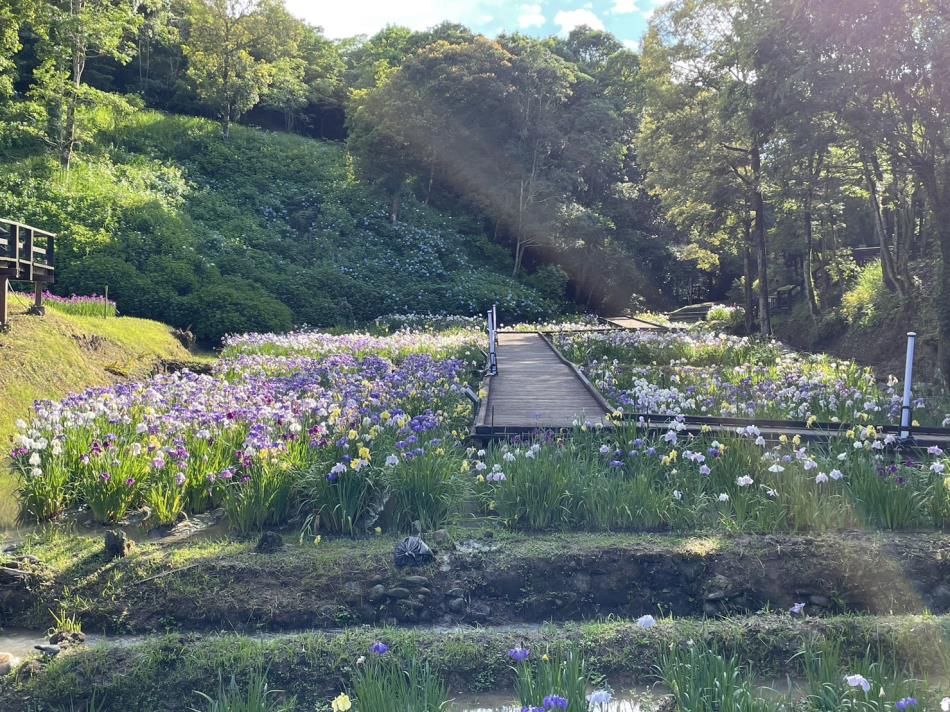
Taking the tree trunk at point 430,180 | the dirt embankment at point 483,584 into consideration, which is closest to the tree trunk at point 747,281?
the tree trunk at point 430,180

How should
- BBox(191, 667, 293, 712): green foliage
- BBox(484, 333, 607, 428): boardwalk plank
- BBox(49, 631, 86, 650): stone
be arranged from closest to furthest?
BBox(191, 667, 293, 712): green foliage
BBox(49, 631, 86, 650): stone
BBox(484, 333, 607, 428): boardwalk plank

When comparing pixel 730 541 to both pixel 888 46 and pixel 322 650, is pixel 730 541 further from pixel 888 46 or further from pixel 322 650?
pixel 888 46

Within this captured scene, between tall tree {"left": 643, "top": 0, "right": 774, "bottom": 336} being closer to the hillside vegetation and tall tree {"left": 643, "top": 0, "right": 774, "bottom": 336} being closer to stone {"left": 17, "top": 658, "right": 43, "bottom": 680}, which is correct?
the hillside vegetation

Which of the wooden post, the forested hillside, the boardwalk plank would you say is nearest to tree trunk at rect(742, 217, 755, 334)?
the forested hillside

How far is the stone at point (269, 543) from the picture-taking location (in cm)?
440

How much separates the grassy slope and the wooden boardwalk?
4498 mm

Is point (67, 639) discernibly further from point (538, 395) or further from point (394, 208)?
point (394, 208)

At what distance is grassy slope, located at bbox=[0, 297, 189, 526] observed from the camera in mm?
7814

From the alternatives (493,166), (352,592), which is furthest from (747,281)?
(352,592)

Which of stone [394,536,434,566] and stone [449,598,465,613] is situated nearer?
stone [449,598,465,613]

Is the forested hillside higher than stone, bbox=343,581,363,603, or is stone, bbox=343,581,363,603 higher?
the forested hillside

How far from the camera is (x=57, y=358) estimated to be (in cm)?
930

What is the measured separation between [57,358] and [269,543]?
6.57 m

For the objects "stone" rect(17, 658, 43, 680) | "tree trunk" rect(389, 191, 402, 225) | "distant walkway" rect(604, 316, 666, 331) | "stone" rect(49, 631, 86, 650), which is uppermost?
"tree trunk" rect(389, 191, 402, 225)
